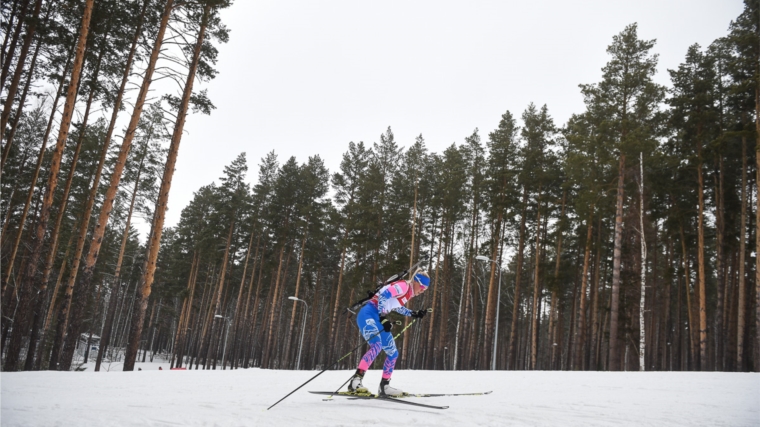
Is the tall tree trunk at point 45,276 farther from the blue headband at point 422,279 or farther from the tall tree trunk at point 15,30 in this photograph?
the blue headband at point 422,279

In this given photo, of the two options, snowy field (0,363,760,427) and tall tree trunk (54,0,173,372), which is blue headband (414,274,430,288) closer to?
snowy field (0,363,760,427)

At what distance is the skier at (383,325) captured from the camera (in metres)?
6.79

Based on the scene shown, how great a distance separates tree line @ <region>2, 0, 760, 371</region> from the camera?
49.6 ft

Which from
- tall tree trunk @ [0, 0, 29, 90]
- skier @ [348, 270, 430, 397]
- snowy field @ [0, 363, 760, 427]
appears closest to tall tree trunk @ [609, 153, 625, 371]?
snowy field @ [0, 363, 760, 427]

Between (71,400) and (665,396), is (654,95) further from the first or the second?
(71,400)

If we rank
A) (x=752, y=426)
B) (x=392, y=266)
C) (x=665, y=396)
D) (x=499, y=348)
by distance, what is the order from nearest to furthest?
Result: (x=752, y=426) → (x=665, y=396) → (x=392, y=266) → (x=499, y=348)

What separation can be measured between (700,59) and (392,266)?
2183 cm

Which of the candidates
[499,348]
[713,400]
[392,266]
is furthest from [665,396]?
[499,348]

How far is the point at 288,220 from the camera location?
3709cm

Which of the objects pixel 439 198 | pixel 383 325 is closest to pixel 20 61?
pixel 383 325

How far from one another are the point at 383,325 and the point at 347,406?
1279 millimetres

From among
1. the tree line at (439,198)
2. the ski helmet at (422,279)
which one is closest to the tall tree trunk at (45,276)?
the tree line at (439,198)

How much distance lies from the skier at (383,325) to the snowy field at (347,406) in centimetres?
34

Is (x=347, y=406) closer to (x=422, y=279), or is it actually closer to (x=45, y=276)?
(x=422, y=279)
